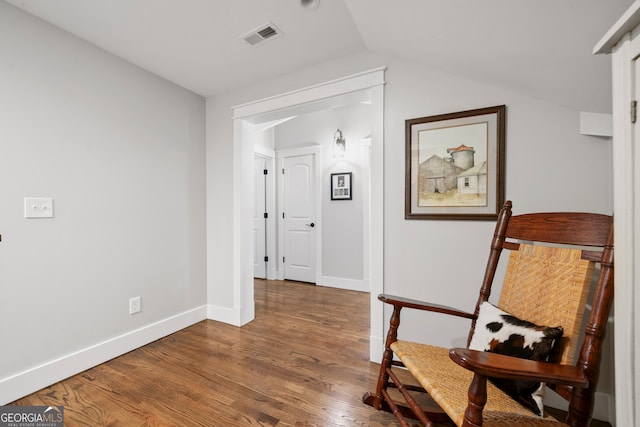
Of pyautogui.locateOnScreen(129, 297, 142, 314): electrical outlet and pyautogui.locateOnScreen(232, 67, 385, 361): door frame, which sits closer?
pyautogui.locateOnScreen(232, 67, 385, 361): door frame

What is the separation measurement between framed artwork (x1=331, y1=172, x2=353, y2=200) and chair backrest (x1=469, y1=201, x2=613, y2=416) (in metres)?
2.58

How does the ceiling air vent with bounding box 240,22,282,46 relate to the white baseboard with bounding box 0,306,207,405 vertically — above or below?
above

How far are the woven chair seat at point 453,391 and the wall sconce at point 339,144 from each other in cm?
305

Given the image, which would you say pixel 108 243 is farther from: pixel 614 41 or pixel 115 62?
pixel 614 41

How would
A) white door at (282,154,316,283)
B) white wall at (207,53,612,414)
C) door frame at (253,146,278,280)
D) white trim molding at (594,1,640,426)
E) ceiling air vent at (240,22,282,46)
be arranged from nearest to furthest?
white trim molding at (594,1,640,426) → white wall at (207,53,612,414) → ceiling air vent at (240,22,282,46) → white door at (282,154,316,283) → door frame at (253,146,278,280)

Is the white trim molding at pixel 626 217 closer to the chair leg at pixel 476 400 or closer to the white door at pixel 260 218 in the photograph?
the chair leg at pixel 476 400

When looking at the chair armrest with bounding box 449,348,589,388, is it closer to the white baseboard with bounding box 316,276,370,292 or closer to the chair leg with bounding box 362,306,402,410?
the chair leg with bounding box 362,306,402,410

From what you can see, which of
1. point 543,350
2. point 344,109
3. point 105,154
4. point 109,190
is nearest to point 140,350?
point 109,190

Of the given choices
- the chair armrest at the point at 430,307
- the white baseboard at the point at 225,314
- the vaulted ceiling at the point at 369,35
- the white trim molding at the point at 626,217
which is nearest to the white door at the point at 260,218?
the white baseboard at the point at 225,314

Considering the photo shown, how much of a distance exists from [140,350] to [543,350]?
8.73 feet

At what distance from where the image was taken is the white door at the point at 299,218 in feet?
13.6

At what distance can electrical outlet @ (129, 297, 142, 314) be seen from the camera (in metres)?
2.16

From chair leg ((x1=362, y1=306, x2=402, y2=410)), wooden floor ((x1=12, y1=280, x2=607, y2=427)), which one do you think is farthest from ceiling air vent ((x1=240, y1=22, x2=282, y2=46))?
wooden floor ((x1=12, y1=280, x2=607, y2=427))

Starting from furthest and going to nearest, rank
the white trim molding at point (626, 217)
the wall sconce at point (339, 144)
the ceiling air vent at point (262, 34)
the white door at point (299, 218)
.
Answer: the white door at point (299, 218) < the wall sconce at point (339, 144) < the ceiling air vent at point (262, 34) < the white trim molding at point (626, 217)
